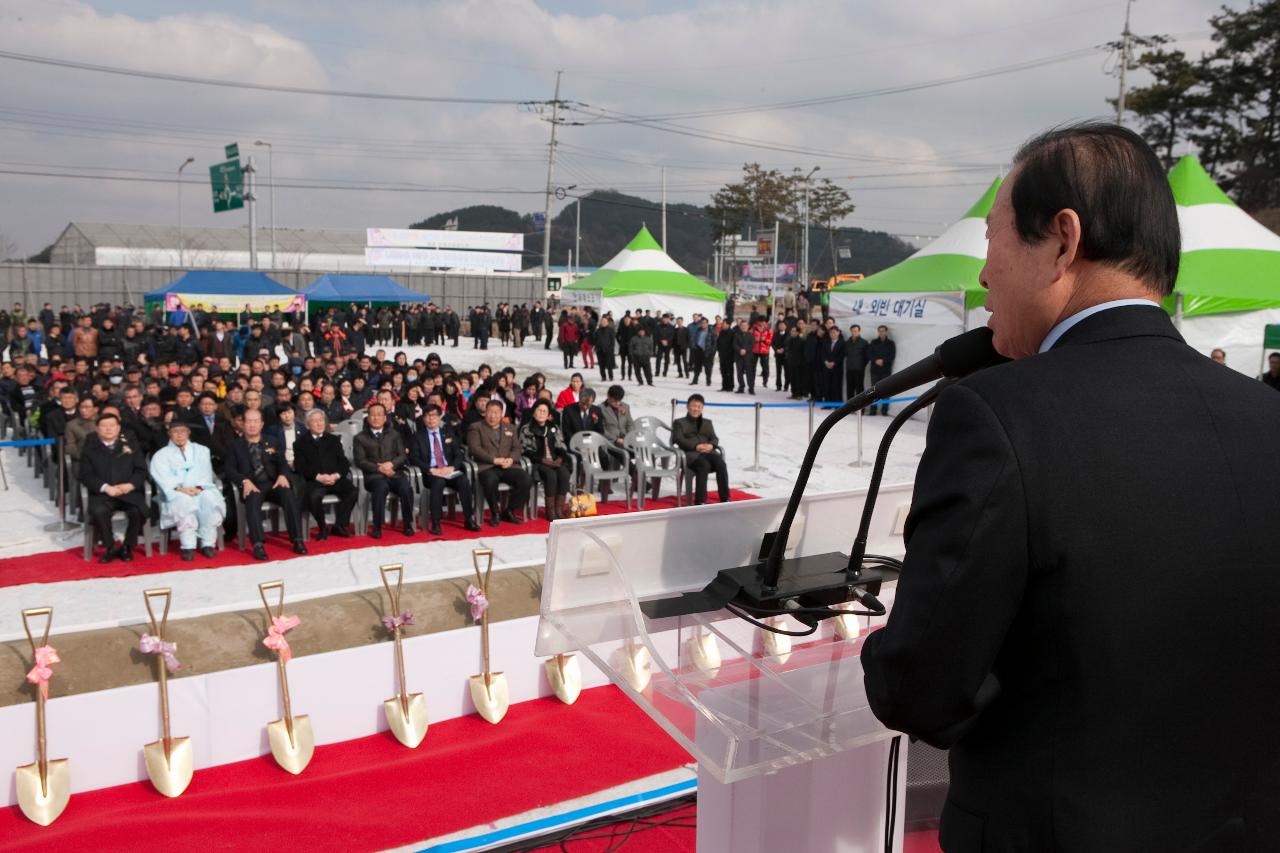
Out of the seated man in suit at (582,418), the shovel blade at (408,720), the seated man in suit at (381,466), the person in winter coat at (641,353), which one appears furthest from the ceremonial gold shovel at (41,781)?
the person in winter coat at (641,353)

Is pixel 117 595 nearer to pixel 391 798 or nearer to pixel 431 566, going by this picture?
pixel 431 566

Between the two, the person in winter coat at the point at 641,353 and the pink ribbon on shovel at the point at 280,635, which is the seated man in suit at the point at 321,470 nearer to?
the pink ribbon on shovel at the point at 280,635

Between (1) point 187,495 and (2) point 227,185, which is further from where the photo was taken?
(2) point 227,185

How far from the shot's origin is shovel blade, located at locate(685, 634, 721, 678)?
1.58 metres

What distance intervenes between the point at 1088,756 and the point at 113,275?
41241 millimetres

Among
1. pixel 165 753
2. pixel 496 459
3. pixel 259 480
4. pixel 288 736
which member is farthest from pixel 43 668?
pixel 496 459

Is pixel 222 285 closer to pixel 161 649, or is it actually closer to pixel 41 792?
pixel 161 649

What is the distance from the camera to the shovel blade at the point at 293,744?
3.96 meters

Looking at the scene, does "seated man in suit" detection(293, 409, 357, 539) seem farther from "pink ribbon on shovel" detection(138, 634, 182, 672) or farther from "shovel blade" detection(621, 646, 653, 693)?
"shovel blade" detection(621, 646, 653, 693)

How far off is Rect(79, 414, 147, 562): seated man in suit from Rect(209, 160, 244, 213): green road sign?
32.3 metres

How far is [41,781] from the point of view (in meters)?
3.55

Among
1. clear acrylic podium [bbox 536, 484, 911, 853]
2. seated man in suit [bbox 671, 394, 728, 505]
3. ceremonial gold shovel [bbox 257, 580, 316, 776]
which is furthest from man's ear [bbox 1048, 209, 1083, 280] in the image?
seated man in suit [bbox 671, 394, 728, 505]

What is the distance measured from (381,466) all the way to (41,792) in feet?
16.0

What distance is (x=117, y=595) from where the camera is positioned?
6.55m
